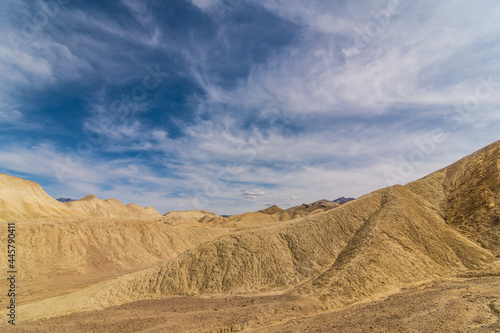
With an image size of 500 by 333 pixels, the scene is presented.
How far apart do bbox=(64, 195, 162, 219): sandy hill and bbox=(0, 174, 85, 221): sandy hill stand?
31988mm

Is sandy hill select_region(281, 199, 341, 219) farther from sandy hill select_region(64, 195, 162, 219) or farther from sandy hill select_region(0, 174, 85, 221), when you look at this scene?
sandy hill select_region(64, 195, 162, 219)

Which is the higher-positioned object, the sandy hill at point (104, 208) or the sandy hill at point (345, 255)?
the sandy hill at point (104, 208)

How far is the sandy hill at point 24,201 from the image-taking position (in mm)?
44100

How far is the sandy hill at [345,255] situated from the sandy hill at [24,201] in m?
21.8

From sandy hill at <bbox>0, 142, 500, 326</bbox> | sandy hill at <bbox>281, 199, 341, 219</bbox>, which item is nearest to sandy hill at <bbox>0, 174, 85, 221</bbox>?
sandy hill at <bbox>0, 142, 500, 326</bbox>

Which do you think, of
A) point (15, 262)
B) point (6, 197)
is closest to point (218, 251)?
point (15, 262)

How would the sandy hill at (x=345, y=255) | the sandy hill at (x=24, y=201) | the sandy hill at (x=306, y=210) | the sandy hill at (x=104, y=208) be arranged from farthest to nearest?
the sandy hill at (x=104, y=208) < the sandy hill at (x=306, y=210) < the sandy hill at (x=24, y=201) < the sandy hill at (x=345, y=255)

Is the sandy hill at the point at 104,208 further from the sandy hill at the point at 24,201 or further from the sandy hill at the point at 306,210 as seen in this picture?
the sandy hill at the point at 306,210

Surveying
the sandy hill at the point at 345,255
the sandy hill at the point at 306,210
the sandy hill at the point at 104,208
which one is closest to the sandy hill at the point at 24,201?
the sandy hill at the point at 345,255

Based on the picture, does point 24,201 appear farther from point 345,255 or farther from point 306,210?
point 306,210

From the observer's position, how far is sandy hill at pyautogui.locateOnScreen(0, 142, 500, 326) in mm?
18047

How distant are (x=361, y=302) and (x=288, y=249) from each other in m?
9.06

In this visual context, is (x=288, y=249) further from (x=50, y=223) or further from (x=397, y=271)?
(x=50, y=223)

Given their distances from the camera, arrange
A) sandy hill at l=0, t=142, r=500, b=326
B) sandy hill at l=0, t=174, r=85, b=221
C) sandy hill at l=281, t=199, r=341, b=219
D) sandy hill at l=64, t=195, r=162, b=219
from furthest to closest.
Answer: sandy hill at l=64, t=195, r=162, b=219 < sandy hill at l=281, t=199, r=341, b=219 < sandy hill at l=0, t=174, r=85, b=221 < sandy hill at l=0, t=142, r=500, b=326
